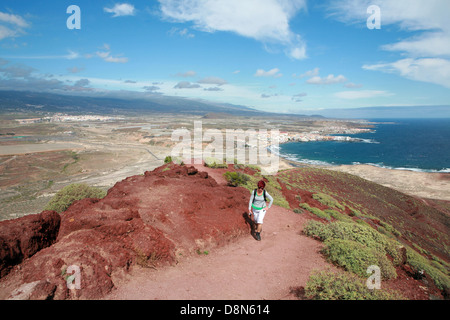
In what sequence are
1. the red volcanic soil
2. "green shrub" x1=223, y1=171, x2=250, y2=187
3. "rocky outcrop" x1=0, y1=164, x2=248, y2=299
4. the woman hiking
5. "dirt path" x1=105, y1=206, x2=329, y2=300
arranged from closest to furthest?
"rocky outcrop" x1=0, y1=164, x2=248, y2=299 < the red volcanic soil < "dirt path" x1=105, y1=206, x2=329, y2=300 < the woman hiking < "green shrub" x1=223, y1=171, x2=250, y2=187

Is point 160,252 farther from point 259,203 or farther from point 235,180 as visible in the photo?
point 235,180

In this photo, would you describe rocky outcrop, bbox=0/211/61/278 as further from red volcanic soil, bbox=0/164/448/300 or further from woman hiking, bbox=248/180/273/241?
woman hiking, bbox=248/180/273/241

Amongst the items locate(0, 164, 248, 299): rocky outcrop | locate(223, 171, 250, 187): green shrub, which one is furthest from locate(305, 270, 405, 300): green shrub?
locate(223, 171, 250, 187): green shrub

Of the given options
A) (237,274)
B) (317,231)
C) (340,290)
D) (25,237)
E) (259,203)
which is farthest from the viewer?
(317,231)

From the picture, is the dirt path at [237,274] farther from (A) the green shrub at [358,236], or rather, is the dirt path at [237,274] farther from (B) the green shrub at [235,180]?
(B) the green shrub at [235,180]

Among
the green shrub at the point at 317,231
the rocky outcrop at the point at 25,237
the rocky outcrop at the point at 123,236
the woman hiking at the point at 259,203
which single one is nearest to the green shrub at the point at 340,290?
the woman hiking at the point at 259,203

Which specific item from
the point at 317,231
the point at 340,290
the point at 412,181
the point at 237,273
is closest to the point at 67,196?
the point at 237,273
